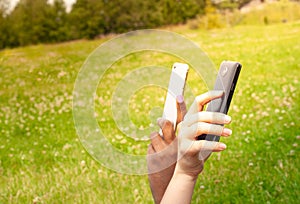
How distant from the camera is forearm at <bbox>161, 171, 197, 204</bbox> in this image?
3.73 ft

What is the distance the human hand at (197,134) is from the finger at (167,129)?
145 millimetres

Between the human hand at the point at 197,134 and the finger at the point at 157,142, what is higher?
the human hand at the point at 197,134

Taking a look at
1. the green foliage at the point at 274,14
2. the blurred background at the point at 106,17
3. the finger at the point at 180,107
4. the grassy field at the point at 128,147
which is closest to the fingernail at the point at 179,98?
the finger at the point at 180,107

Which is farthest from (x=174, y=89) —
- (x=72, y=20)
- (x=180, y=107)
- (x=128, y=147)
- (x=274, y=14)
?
(x=274, y=14)

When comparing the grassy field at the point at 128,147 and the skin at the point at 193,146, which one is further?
the grassy field at the point at 128,147

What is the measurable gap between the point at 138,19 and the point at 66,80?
7.35 meters

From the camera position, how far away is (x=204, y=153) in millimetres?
1101

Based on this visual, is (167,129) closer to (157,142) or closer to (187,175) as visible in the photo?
(157,142)

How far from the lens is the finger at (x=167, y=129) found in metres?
1.27

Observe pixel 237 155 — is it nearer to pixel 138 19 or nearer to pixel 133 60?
pixel 133 60

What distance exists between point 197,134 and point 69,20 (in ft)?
40.8

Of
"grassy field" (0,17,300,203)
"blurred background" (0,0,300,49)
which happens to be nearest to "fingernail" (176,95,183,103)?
"grassy field" (0,17,300,203)

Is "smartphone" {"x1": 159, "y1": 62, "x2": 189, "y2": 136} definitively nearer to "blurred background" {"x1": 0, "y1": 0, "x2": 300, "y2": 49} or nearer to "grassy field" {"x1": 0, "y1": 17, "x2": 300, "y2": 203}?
"grassy field" {"x1": 0, "y1": 17, "x2": 300, "y2": 203}

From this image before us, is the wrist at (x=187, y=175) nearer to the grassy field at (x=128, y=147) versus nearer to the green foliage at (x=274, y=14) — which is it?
the grassy field at (x=128, y=147)
